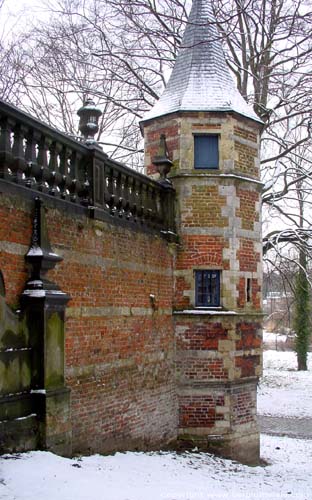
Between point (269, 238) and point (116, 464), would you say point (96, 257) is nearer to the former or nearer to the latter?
point (116, 464)

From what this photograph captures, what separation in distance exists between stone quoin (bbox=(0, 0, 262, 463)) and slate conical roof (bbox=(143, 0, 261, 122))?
0.03 metres

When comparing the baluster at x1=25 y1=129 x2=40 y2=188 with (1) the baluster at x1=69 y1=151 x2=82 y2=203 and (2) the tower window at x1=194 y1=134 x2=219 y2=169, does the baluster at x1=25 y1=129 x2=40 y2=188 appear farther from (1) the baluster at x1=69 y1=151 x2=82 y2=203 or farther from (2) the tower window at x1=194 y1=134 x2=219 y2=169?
(2) the tower window at x1=194 y1=134 x2=219 y2=169

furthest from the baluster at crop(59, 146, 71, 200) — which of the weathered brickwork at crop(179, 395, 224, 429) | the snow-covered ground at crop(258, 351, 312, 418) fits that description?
the snow-covered ground at crop(258, 351, 312, 418)

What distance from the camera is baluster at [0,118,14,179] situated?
6758mm

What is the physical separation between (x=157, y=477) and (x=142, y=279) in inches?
140

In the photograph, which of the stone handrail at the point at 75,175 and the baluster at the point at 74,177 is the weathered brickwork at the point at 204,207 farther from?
the baluster at the point at 74,177

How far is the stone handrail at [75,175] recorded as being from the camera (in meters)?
7.04

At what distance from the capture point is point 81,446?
27.0ft

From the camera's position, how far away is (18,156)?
7.02 meters

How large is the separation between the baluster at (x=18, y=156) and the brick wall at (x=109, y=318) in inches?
9.8

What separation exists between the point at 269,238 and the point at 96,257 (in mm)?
10787

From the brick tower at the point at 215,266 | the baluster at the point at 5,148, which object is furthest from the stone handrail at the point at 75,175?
the brick tower at the point at 215,266

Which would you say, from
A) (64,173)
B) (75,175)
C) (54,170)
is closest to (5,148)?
(54,170)

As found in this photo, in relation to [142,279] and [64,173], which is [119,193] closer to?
[142,279]
